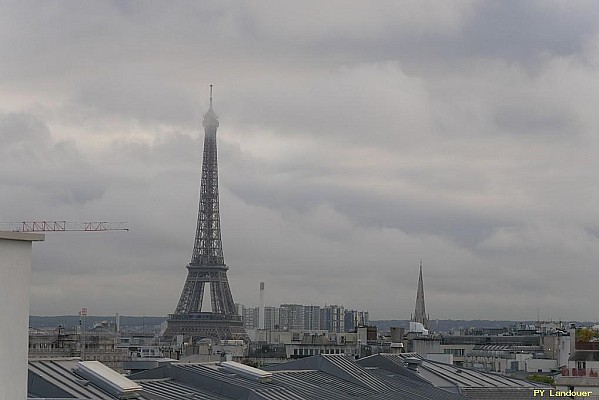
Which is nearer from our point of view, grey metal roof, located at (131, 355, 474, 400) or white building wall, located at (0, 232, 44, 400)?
white building wall, located at (0, 232, 44, 400)

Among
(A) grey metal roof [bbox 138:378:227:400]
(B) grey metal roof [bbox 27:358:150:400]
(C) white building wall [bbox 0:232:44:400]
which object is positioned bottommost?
(A) grey metal roof [bbox 138:378:227:400]

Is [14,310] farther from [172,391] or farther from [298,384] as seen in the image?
[298,384]

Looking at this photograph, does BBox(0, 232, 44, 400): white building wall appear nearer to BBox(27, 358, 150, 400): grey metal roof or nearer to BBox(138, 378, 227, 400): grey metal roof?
BBox(27, 358, 150, 400): grey metal roof

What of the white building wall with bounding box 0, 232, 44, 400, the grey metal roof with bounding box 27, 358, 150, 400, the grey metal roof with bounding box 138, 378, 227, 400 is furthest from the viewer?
the grey metal roof with bounding box 138, 378, 227, 400

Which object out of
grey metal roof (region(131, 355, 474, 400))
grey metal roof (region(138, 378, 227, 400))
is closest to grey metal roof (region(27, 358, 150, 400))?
grey metal roof (region(138, 378, 227, 400))

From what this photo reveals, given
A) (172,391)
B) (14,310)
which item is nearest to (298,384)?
(172,391)

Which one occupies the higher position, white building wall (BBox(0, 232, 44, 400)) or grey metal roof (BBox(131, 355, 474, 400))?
white building wall (BBox(0, 232, 44, 400))

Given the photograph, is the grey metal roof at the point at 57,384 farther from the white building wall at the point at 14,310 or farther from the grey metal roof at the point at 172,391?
the white building wall at the point at 14,310

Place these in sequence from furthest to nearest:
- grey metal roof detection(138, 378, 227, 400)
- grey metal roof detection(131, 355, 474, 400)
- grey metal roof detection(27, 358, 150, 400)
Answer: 1. grey metal roof detection(131, 355, 474, 400)
2. grey metal roof detection(138, 378, 227, 400)
3. grey metal roof detection(27, 358, 150, 400)

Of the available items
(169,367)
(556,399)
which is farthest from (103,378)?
(556,399)
